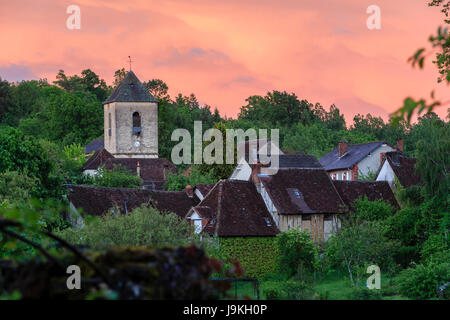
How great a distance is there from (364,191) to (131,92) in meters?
39.7

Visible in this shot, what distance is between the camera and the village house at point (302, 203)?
141ft

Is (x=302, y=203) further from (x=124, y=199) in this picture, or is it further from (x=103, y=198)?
(x=103, y=198)

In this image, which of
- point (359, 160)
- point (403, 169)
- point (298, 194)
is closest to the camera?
point (298, 194)

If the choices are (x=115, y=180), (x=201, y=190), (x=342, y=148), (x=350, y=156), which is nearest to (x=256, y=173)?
(x=201, y=190)

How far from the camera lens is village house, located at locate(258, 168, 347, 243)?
42.8 m

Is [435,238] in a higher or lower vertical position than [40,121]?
lower

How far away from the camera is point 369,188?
4834 centimetres

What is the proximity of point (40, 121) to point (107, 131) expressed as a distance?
23.2 meters

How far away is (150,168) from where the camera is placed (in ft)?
222

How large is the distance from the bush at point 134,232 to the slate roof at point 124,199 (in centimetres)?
1091

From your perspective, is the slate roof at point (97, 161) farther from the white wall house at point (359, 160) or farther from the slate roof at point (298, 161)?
the white wall house at point (359, 160)

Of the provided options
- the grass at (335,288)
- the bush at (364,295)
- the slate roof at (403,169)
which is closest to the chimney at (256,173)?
the grass at (335,288)

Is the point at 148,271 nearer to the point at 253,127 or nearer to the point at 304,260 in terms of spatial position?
the point at 304,260
